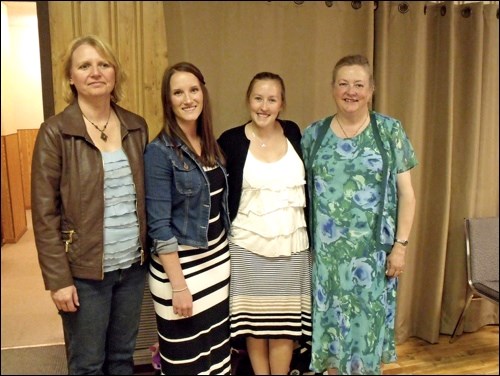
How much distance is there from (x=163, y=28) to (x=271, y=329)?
126cm

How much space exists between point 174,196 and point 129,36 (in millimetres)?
754

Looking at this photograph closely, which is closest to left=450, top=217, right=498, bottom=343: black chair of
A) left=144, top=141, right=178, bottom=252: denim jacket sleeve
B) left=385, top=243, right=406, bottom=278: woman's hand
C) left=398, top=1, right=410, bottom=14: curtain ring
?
left=385, top=243, right=406, bottom=278: woman's hand

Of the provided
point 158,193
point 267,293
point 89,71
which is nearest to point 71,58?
point 89,71

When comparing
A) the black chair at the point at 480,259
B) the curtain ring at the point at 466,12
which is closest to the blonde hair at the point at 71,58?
the black chair at the point at 480,259

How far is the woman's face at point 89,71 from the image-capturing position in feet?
3.75

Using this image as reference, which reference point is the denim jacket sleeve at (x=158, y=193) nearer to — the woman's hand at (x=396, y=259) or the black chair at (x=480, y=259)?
the woman's hand at (x=396, y=259)

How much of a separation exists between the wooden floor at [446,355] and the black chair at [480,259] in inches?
5.4

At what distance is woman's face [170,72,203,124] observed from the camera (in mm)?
1277

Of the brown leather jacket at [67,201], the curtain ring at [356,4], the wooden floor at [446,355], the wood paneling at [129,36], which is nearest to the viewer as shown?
the brown leather jacket at [67,201]

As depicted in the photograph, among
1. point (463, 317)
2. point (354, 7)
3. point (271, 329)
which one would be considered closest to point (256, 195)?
point (271, 329)

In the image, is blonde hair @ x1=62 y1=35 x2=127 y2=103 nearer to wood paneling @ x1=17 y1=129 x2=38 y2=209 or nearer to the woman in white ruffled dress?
wood paneling @ x1=17 y1=129 x2=38 y2=209

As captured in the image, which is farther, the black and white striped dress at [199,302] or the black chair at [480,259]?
the black chair at [480,259]

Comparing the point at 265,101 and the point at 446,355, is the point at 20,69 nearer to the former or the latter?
the point at 265,101

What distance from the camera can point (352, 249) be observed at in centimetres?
144
